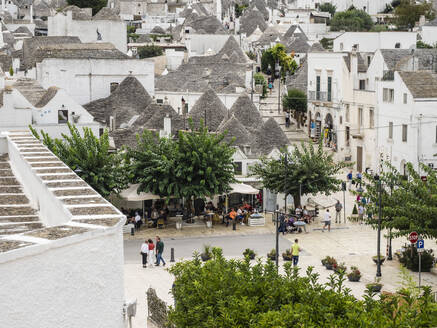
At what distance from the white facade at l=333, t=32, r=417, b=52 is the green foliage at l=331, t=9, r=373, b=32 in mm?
66750

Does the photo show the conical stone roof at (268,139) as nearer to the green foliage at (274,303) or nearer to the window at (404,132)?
the window at (404,132)

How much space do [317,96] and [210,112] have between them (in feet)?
36.4

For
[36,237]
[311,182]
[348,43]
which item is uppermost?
[348,43]

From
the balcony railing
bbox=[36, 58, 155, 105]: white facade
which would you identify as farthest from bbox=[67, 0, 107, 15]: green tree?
the balcony railing

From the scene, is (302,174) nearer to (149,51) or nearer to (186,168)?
(186,168)

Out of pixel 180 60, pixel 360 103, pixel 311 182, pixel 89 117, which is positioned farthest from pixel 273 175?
pixel 180 60

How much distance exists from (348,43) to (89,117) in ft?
85.8

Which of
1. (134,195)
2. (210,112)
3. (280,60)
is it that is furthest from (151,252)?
(280,60)

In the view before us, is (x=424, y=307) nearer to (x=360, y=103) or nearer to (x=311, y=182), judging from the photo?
(x=311, y=182)

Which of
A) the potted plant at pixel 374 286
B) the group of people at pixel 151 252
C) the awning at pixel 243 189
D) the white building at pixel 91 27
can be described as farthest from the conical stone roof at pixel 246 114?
the white building at pixel 91 27

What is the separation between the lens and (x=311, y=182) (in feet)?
128

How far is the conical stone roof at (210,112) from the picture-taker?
53.5 meters

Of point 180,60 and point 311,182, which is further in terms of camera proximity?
point 180,60

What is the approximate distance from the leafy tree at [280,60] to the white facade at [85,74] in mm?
27123
